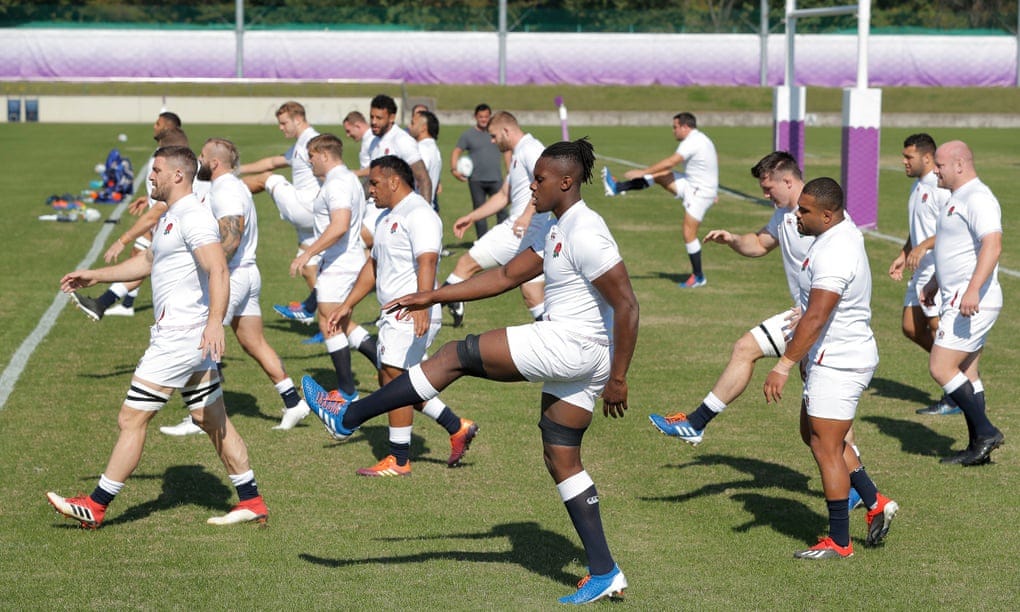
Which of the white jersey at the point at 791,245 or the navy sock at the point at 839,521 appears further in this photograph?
the white jersey at the point at 791,245

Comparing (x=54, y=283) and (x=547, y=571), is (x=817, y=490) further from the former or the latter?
(x=54, y=283)

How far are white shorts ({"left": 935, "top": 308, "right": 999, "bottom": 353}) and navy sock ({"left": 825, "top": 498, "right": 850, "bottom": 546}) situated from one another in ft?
8.60

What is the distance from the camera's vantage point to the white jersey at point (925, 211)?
10.8m

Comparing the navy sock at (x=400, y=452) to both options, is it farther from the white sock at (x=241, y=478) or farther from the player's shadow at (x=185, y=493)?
the white sock at (x=241, y=478)

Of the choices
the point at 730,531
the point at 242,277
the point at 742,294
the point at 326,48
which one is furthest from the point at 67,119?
the point at 730,531

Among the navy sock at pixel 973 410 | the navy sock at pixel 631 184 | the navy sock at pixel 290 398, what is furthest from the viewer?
the navy sock at pixel 631 184

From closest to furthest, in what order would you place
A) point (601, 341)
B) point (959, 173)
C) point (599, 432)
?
1. point (601, 341)
2. point (959, 173)
3. point (599, 432)

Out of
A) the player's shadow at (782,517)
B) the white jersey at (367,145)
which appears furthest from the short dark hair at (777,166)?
the white jersey at (367,145)

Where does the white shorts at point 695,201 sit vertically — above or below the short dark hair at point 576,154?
below

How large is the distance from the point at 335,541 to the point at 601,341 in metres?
2.13

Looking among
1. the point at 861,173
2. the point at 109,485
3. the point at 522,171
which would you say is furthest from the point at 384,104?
the point at 861,173

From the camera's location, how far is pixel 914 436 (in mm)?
10250

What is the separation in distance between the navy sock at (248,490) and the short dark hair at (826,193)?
11.7ft

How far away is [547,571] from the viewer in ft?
23.3
